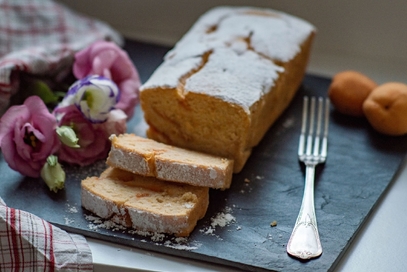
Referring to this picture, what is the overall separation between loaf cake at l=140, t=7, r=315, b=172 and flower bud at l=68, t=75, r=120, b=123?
0.14 metres

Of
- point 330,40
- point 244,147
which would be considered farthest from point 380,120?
point 330,40

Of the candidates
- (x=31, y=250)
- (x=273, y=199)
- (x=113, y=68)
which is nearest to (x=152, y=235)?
(x=31, y=250)

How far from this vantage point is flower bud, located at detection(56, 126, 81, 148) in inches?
84.9

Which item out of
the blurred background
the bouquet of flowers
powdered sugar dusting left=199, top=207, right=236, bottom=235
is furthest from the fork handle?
the blurred background

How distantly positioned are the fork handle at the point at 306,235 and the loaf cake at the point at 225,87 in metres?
0.34

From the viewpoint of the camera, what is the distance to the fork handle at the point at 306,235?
6.07 feet

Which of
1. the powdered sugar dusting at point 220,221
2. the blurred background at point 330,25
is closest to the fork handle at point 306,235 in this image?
the powdered sugar dusting at point 220,221

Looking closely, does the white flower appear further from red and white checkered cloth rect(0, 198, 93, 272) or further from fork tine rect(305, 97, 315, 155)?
fork tine rect(305, 97, 315, 155)

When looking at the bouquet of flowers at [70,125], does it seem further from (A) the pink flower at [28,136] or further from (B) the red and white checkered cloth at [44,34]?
(B) the red and white checkered cloth at [44,34]

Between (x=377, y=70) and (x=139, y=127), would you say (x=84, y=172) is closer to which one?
(x=139, y=127)

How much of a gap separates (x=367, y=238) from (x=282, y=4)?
5.27 feet

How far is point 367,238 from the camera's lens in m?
2.00

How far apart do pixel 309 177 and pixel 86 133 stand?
0.84 meters

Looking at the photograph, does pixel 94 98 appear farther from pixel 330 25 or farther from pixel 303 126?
pixel 330 25
